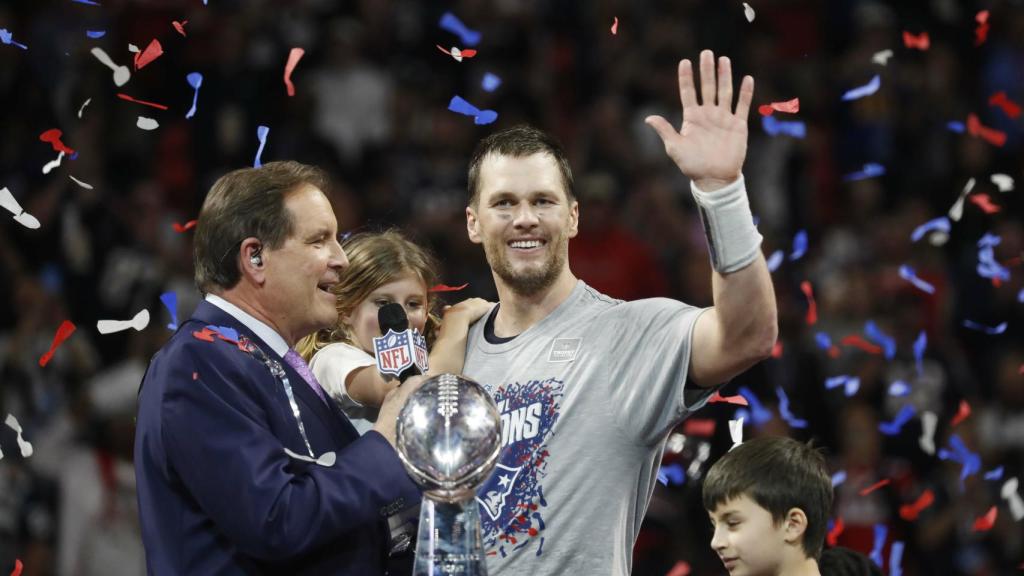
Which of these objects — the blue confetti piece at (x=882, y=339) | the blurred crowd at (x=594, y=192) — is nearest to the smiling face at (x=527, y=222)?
the blurred crowd at (x=594, y=192)

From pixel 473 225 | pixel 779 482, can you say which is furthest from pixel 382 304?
Result: pixel 779 482

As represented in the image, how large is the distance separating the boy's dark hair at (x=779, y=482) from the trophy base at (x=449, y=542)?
131cm

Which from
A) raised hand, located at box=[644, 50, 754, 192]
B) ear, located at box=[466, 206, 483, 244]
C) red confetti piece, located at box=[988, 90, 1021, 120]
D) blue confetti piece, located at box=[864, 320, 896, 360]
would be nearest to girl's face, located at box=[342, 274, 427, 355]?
ear, located at box=[466, 206, 483, 244]

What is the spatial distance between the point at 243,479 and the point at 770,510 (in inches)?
55.7

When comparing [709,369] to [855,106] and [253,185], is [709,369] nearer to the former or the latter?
[253,185]

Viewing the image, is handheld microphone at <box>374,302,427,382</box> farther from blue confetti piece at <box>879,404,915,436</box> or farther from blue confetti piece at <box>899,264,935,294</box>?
blue confetti piece at <box>879,404,915,436</box>

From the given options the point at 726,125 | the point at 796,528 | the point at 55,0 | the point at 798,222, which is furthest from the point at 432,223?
the point at 726,125

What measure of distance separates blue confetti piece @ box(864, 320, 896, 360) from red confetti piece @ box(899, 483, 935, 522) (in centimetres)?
69

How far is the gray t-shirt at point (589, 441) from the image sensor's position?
122 inches

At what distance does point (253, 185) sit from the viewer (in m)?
3.02

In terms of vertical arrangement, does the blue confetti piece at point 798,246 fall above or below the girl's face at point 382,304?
below

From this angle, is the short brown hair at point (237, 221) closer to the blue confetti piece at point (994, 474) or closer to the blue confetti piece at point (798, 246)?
the blue confetti piece at point (798, 246)

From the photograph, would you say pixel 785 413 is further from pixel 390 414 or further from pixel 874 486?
pixel 390 414

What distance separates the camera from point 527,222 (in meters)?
3.33
